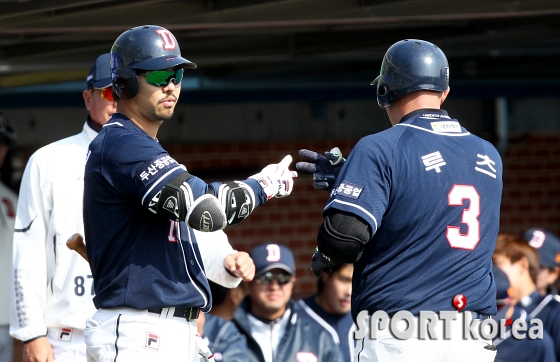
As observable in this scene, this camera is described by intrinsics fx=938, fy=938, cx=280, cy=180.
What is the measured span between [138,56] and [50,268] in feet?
4.63

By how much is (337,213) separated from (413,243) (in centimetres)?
30

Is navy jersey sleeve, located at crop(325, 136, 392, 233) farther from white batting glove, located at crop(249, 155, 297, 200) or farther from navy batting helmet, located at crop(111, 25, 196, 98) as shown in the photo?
navy batting helmet, located at crop(111, 25, 196, 98)

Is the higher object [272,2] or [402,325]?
[272,2]

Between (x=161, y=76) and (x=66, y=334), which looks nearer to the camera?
(x=161, y=76)

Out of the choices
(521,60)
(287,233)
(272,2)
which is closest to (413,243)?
(272,2)

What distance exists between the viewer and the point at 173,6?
5.68 meters

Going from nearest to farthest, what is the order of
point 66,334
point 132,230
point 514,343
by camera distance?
1. point 132,230
2. point 66,334
3. point 514,343

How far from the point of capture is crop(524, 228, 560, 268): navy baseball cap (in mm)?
7086

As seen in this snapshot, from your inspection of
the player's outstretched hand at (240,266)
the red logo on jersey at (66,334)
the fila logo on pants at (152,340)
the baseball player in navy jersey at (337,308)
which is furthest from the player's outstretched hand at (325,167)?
the baseball player in navy jersey at (337,308)

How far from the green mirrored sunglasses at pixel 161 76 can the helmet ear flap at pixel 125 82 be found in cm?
5

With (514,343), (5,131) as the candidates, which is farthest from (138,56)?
(514,343)

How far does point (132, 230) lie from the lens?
3385 mm

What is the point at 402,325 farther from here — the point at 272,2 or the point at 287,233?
the point at 287,233

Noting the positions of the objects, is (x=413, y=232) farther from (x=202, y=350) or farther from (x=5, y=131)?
(x=5, y=131)
